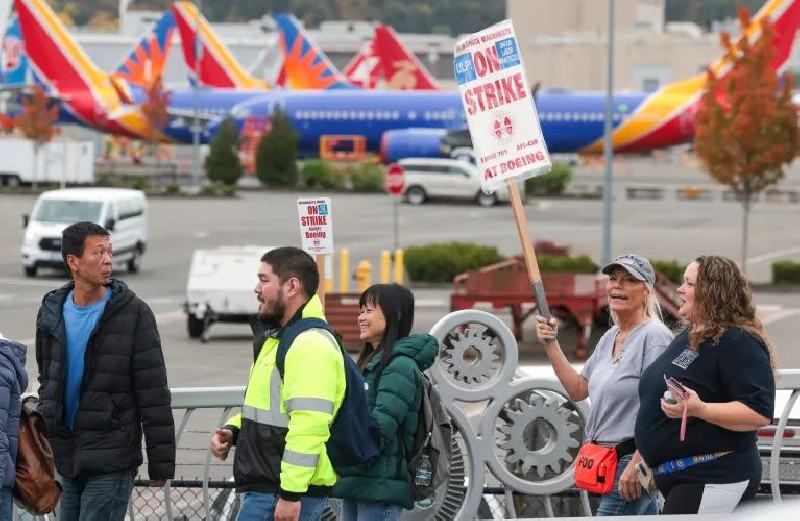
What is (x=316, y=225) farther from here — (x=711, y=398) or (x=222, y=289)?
(x=222, y=289)

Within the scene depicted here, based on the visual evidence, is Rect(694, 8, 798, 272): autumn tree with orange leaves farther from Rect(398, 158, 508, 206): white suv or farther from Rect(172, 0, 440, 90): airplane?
Rect(172, 0, 440, 90): airplane

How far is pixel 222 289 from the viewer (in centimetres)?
2294

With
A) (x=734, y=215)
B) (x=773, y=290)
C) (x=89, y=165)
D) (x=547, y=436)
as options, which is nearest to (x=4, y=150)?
Answer: (x=89, y=165)

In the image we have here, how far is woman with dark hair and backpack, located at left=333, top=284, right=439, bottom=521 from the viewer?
642 cm

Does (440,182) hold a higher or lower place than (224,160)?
lower

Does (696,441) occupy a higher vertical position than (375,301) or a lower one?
lower

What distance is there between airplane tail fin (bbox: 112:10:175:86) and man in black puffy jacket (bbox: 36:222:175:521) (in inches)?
3343

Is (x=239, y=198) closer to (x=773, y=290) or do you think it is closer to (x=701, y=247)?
(x=701, y=247)

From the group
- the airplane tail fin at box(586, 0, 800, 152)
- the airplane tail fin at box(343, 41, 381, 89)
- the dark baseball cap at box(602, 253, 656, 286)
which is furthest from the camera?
the airplane tail fin at box(343, 41, 381, 89)

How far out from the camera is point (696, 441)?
20.7 feet

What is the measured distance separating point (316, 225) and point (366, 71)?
335 feet

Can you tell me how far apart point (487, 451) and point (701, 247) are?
33579mm

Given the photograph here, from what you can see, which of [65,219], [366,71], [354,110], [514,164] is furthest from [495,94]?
[366,71]

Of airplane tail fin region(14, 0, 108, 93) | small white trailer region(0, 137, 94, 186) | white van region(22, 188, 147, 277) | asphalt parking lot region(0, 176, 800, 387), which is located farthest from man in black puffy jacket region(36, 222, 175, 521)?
airplane tail fin region(14, 0, 108, 93)
